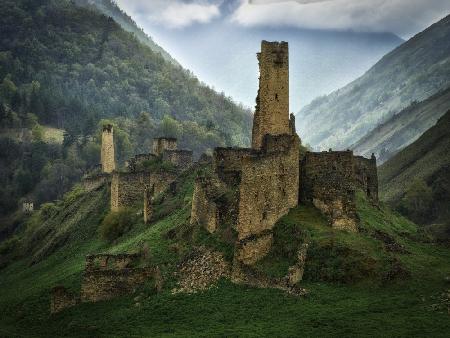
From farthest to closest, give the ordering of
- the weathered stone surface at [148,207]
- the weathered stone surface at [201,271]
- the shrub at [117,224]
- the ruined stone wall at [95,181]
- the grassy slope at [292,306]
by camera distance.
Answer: the ruined stone wall at [95,181], the shrub at [117,224], the weathered stone surface at [148,207], the weathered stone surface at [201,271], the grassy slope at [292,306]

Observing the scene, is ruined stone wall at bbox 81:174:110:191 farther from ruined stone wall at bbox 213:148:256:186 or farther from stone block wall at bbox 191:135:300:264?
stone block wall at bbox 191:135:300:264

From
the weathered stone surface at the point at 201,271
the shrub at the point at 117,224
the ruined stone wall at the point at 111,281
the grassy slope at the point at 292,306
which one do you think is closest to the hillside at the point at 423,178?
the shrub at the point at 117,224

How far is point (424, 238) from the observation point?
45.5m

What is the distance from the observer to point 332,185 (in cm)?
4262

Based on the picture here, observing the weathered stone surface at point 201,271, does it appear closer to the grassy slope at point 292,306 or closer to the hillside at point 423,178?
the grassy slope at point 292,306

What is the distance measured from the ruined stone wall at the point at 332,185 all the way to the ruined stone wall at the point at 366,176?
359cm

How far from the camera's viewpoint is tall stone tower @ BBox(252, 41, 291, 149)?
174ft

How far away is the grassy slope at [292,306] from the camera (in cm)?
3136

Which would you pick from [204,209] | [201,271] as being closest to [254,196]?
[201,271]

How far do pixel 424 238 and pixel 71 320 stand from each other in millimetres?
22588

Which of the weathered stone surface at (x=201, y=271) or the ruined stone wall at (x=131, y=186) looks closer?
the weathered stone surface at (x=201, y=271)

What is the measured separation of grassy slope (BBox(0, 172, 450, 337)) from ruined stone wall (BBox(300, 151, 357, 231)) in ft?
2.82

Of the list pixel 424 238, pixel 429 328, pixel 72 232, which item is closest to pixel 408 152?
pixel 72 232

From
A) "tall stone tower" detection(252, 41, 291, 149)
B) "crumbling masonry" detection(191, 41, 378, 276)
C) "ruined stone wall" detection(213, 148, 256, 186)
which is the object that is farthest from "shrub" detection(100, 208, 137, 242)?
"tall stone tower" detection(252, 41, 291, 149)
